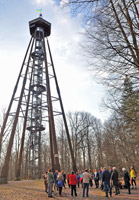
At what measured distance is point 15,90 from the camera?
16.5m

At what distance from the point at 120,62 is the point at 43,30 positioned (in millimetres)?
16764

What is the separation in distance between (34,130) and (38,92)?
4.47 meters

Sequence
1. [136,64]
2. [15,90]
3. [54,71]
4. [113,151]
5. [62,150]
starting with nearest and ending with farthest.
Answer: [136,64], [15,90], [54,71], [113,151], [62,150]

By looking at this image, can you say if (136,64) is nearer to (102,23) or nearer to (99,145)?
(102,23)

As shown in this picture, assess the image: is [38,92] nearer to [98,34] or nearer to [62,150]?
[98,34]

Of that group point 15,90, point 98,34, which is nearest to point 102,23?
point 98,34

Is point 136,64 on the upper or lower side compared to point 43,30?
lower

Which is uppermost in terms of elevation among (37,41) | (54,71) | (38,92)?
(37,41)

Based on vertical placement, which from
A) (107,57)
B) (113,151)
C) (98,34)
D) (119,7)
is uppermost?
(119,7)

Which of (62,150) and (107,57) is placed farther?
(62,150)

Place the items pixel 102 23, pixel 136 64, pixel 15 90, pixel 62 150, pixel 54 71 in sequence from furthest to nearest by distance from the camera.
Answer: pixel 62 150 < pixel 54 71 < pixel 15 90 < pixel 102 23 < pixel 136 64

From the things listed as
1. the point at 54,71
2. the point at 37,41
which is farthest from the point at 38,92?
the point at 37,41

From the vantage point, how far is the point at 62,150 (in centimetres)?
3500

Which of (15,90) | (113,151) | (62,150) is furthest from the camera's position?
(62,150)
